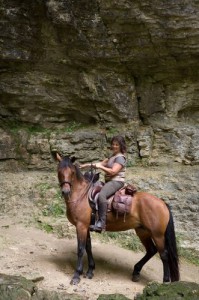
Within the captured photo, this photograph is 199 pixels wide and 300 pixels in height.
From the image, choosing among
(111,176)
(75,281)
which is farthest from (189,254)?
(75,281)

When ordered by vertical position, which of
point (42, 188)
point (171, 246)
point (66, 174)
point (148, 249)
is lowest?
point (148, 249)

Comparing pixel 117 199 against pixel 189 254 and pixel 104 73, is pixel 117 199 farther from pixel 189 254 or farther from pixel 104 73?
pixel 104 73

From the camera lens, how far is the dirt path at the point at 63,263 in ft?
23.7

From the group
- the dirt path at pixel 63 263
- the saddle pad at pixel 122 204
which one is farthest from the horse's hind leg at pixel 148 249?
the saddle pad at pixel 122 204

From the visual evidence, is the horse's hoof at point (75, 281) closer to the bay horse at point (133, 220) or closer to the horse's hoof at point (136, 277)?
the bay horse at point (133, 220)

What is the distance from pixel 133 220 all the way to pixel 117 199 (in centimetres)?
51

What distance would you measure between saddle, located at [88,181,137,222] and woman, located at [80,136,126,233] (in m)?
0.10

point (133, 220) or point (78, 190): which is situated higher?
point (78, 190)

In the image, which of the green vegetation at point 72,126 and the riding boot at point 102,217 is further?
the green vegetation at point 72,126

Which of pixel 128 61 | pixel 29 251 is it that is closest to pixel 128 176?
pixel 128 61

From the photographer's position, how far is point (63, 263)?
319 inches

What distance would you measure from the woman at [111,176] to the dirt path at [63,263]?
1.03 meters

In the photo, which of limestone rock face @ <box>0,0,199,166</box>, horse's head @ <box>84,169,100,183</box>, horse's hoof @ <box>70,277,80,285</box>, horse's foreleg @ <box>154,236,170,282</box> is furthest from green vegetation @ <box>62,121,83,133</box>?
horse's hoof @ <box>70,277,80,285</box>

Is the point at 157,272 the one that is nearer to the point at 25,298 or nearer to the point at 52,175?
the point at 25,298
